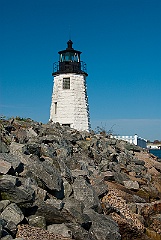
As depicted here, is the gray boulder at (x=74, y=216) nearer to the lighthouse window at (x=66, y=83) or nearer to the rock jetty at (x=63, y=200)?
the rock jetty at (x=63, y=200)

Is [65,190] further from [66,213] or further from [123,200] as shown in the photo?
[123,200]

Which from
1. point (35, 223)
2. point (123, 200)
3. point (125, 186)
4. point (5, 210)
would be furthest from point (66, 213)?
point (125, 186)

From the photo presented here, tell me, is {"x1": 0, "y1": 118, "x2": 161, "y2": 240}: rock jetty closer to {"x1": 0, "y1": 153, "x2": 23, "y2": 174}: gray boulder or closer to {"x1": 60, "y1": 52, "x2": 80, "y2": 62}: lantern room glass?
{"x1": 0, "y1": 153, "x2": 23, "y2": 174}: gray boulder

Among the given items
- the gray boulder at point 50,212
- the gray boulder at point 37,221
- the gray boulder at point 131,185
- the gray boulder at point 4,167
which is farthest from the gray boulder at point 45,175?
the gray boulder at point 131,185

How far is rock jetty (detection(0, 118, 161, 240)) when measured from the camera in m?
8.45

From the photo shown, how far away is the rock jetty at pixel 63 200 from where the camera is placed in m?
8.45

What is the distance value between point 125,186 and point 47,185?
5.21 metres

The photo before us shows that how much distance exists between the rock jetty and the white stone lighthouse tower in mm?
13673

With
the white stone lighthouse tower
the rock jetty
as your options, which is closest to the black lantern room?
→ the white stone lighthouse tower

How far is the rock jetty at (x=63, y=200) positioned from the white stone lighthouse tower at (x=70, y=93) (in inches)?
538

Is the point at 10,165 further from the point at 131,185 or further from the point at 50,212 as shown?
the point at 131,185

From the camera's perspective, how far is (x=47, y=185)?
32.7 feet

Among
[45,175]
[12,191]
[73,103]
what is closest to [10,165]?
[12,191]

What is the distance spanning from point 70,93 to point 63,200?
66.6 feet
